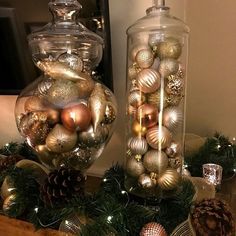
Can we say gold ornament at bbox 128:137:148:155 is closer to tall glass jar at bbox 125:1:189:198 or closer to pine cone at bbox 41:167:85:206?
tall glass jar at bbox 125:1:189:198

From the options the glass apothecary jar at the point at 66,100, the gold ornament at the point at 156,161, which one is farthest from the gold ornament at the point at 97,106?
the gold ornament at the point at 156,161

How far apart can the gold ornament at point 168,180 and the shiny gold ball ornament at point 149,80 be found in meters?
0.15

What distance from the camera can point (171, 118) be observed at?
1.83ft

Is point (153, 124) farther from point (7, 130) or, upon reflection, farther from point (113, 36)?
point (7, 130)

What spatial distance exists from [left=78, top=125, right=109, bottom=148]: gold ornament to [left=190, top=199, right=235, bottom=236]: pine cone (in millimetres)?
217

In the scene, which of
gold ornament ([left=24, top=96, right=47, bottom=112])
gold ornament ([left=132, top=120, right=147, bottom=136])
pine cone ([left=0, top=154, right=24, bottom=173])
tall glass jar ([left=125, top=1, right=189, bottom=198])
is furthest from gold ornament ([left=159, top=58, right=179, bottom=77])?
pine cone ([left=0, top=154, right=24, bottom=173])

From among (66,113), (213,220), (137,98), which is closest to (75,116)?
(66,113)

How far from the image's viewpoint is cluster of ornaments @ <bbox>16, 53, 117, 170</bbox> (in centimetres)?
52

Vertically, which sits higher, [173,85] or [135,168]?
[173,85]

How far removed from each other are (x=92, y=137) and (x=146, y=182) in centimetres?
13

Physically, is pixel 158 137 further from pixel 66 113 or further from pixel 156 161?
pixel 66 113

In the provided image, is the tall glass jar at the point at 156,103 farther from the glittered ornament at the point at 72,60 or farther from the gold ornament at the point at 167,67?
the glittered ornament at the point at 72,60

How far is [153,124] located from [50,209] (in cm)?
24

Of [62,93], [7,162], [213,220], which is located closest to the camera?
[213,220]
